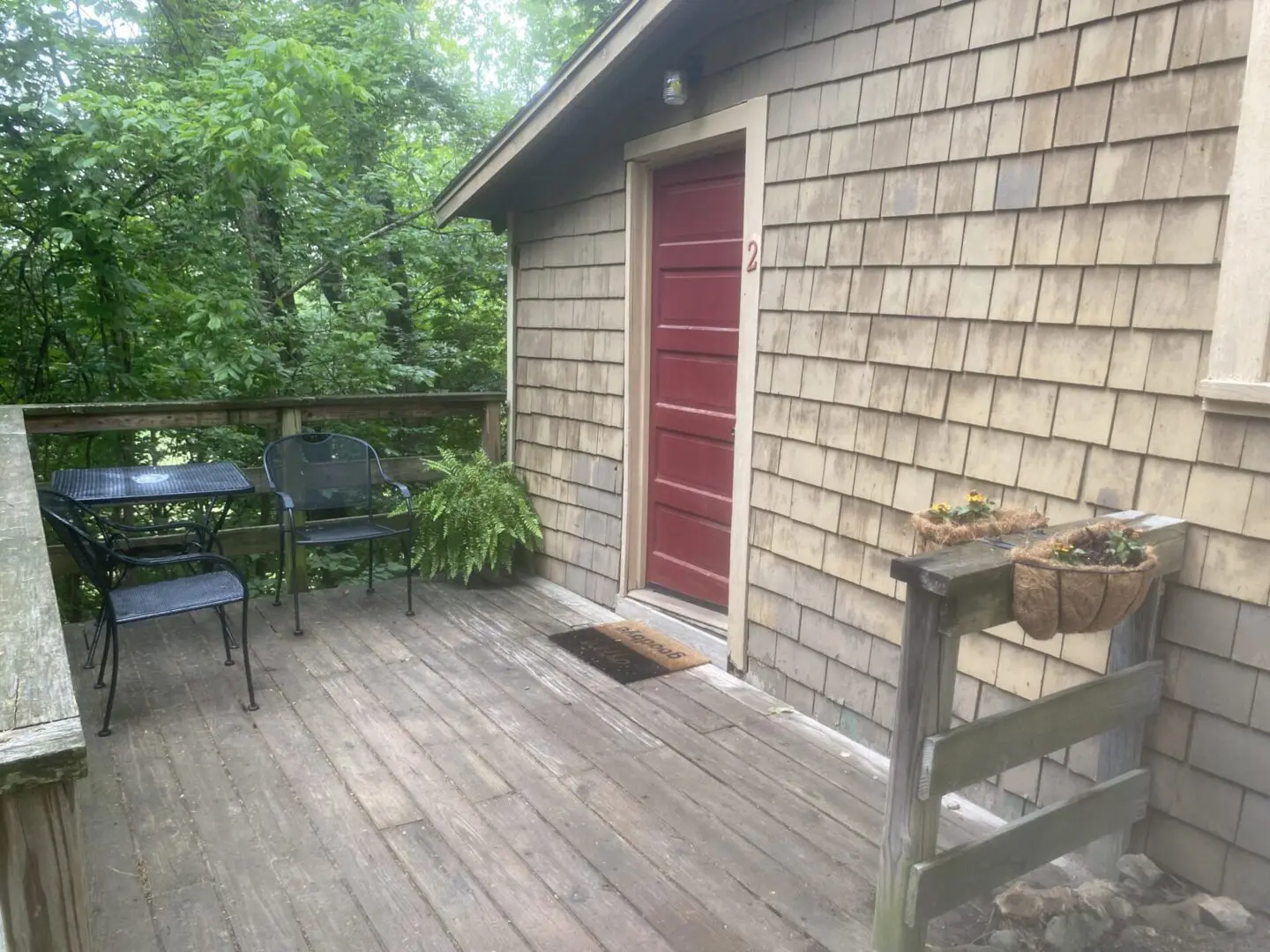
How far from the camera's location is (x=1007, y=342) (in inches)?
100

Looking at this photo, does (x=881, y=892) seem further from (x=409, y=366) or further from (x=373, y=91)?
(x=373, y=91)

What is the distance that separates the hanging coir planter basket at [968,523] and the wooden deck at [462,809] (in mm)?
918

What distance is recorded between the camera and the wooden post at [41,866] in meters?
1.01

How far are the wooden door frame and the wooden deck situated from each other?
25.1 inches

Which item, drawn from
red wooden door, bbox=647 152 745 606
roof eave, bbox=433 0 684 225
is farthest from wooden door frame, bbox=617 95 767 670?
roof eave, bbox=433 0 684 225

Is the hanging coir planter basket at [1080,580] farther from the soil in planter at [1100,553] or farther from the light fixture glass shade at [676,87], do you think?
the light fixture glass shade at [676,87]

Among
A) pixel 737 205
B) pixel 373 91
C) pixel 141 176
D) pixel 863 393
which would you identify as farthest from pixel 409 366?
pixel 863 393

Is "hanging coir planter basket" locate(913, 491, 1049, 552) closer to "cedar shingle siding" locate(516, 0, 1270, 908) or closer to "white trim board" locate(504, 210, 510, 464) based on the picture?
"cedar shingle siding" locate(516, 0, 1270, 908)

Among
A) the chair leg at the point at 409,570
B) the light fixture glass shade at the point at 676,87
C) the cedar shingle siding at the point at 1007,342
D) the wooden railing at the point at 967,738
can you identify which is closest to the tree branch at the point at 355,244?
the chair leg at the point at 409,570

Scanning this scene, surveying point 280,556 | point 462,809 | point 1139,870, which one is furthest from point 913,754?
point 280,556

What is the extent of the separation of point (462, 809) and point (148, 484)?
6.77ft

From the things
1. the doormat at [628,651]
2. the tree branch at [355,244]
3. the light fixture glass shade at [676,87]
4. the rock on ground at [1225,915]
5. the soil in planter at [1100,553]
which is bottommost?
the doormat at [628,651]

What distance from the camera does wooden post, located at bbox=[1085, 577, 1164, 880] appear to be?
2.22 metres

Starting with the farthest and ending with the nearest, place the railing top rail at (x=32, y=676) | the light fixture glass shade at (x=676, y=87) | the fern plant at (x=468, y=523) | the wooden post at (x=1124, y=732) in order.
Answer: the fern plant at (x=468, y=523), the light fixture glass shade at (x=676, y=87), the wooden post at (x=1124, y=732), the railing top rail at (x=32, y=676)
